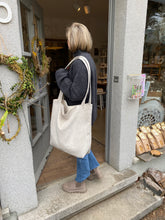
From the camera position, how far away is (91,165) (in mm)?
1927

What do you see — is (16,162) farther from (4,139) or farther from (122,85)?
(122,85)

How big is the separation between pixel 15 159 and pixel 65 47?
623cm

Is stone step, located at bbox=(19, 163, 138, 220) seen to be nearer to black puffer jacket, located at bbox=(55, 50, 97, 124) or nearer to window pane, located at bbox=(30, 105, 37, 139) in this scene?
window pane, located at bbox=(30, 105, 37, 139)

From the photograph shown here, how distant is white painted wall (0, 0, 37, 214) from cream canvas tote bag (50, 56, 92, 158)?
0.95ft

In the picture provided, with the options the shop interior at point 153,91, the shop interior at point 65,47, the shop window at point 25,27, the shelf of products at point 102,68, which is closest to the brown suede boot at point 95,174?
the shop interior at point 65,47

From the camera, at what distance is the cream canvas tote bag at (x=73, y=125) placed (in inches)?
57.4

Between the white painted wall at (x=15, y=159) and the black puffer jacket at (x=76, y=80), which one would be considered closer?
the white painted wall at (x=15, y=159)

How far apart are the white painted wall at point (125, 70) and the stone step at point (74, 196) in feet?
0.59

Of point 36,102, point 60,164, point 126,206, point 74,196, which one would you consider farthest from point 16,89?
point 126,206

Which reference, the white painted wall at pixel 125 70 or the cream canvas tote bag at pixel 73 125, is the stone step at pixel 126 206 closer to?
the white painted wall at pixel 125 70

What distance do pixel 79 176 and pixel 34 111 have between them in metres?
1.01

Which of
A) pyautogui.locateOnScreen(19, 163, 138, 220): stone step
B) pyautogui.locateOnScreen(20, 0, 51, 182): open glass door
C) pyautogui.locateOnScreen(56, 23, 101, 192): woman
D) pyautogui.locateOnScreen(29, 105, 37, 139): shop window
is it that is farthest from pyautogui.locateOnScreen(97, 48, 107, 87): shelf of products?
pyautogui.locateOnScreen(56, 23, 101, 192): woman

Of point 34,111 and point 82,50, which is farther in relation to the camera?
point 34,111

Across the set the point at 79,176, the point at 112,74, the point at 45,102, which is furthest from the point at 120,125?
the point at 45,102
